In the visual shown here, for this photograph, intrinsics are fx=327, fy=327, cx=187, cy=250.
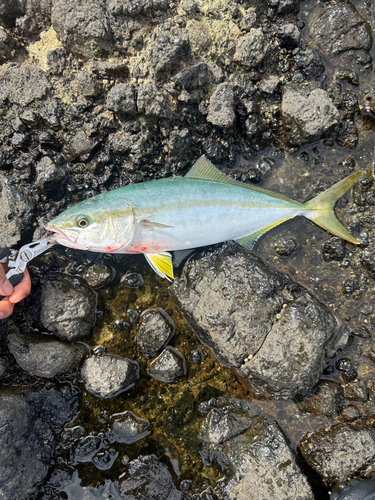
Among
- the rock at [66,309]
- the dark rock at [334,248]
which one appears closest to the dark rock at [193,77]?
the dark rock at [334,248]

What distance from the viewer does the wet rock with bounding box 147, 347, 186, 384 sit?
11.3 feet

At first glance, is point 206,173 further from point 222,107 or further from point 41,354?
point 41,354

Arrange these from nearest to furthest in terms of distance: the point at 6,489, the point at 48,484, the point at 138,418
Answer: the point at 6,489 → the point at 48,484 → the point at 138,418

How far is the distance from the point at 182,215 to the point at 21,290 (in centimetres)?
170

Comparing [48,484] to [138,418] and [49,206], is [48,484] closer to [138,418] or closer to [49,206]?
[138,418]

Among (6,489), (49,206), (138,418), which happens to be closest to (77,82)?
(49,206)

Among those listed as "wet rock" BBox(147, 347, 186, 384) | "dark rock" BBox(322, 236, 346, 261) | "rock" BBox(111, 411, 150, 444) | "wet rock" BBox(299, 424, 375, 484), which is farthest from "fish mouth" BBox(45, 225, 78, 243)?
"wet rock" BBox(299, 424, 375, 484)

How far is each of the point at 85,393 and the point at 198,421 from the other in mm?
1233

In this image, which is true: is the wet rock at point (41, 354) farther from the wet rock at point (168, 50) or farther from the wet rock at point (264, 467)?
the wet rock at point (168, 50)

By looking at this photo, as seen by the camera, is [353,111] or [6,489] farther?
[353,111]

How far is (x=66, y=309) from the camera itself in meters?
3.36

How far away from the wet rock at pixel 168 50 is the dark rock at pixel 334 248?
247cm

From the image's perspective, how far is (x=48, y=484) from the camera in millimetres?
3221

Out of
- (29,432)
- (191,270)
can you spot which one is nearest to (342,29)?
(191,270)
